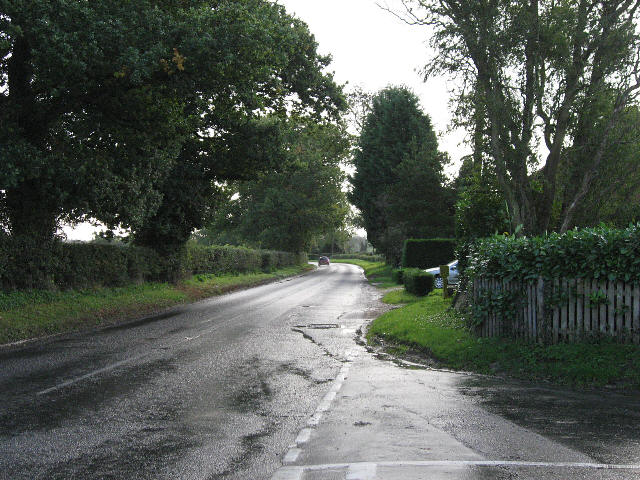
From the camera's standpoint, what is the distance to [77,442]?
5.41 m

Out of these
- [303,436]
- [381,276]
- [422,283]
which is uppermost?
[422,283]

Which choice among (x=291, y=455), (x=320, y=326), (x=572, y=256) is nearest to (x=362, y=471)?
(x=291, y=455)

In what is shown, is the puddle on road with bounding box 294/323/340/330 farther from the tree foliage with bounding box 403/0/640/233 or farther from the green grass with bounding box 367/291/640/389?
the tree foliage with bounding box 403/0/640/233

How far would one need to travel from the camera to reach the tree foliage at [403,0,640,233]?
13.9m

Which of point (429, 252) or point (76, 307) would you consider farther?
point (429, 252)

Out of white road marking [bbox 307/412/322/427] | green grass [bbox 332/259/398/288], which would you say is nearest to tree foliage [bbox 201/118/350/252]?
green grass [bbox 332/259/398/288]

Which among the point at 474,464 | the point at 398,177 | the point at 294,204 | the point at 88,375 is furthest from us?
the point at 294,204

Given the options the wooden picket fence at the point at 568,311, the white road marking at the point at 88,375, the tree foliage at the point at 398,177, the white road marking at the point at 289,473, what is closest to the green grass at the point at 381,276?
the tree foliage at the point at 398,177

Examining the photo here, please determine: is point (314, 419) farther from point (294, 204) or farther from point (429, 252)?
point (294, 204)

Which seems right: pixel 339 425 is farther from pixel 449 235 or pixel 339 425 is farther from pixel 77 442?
pixel 449 235

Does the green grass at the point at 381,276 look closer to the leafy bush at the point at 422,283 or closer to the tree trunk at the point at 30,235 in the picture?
the leafy bush at the point at 422,283

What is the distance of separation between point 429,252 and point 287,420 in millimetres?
32915

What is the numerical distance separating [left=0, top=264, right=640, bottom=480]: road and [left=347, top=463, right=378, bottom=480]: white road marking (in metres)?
0.02

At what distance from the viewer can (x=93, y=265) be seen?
19672mm
